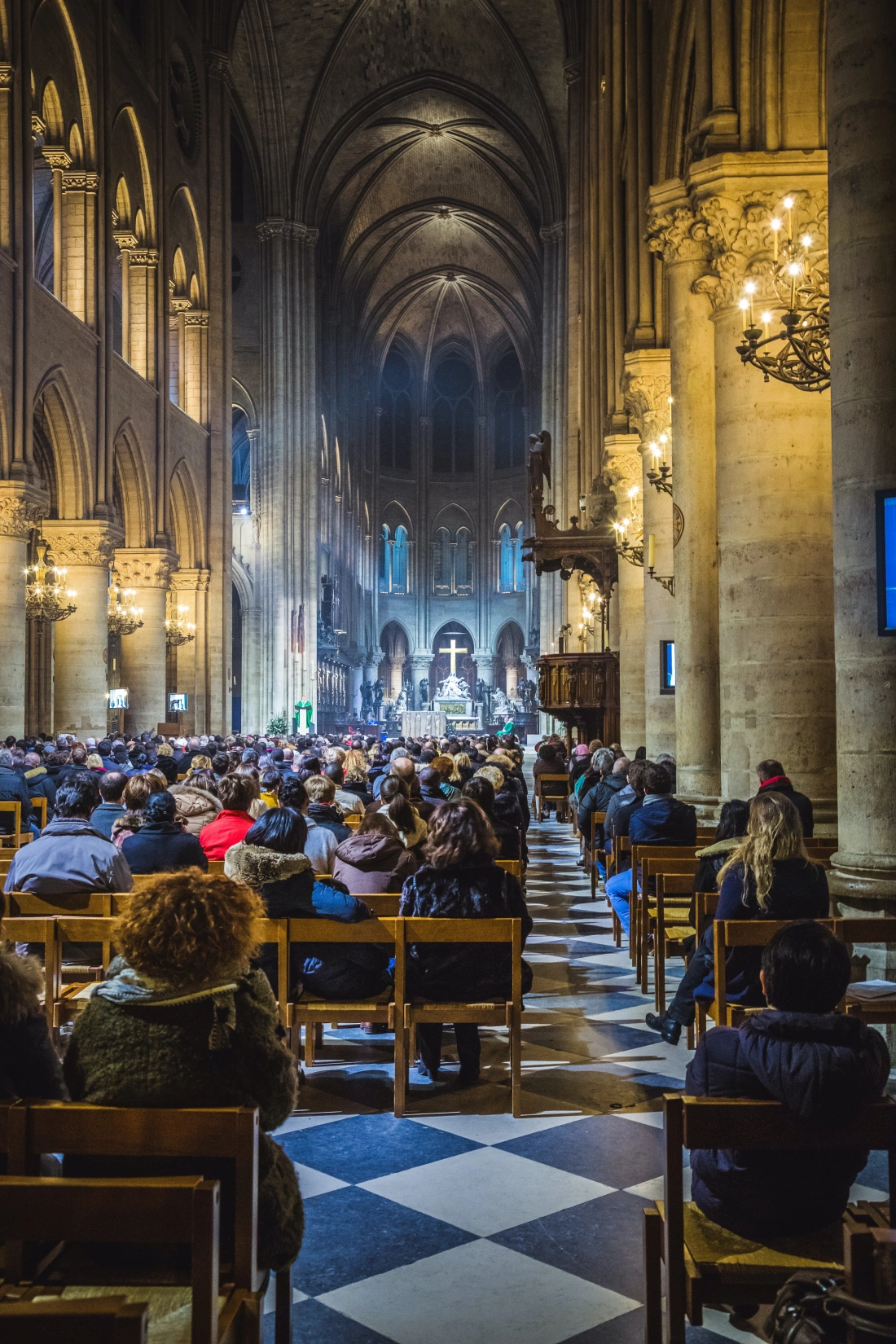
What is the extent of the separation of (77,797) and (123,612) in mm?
17408

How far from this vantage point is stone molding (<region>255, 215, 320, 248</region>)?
1341 inches

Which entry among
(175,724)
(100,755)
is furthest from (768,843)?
(175,724)

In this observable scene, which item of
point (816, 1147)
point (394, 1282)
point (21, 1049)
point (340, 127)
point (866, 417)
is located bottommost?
point (394, 1282)

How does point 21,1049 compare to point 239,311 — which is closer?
point 21,1049

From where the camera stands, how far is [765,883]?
4.27 m

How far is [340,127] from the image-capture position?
3634 centimetres

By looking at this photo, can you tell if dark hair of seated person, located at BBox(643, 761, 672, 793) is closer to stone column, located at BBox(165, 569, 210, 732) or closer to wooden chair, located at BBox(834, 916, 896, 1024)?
wooden chair, located at BBox(834, 916, 896, 1024)

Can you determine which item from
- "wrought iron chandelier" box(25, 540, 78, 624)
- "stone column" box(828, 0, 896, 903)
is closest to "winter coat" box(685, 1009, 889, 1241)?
"stone column" box(828, 0, 896, 903)

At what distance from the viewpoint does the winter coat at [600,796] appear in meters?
9.59

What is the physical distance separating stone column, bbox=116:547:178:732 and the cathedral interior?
0.19ft

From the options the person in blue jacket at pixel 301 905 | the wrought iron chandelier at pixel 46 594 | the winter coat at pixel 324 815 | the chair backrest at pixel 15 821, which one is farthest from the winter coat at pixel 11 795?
the wrought iron chandelier at pixel 46 594

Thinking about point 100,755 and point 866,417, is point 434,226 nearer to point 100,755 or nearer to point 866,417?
point 100,755

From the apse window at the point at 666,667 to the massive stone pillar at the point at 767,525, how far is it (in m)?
3.71

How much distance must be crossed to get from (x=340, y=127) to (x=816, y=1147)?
38421mm
